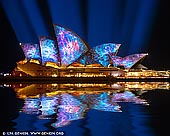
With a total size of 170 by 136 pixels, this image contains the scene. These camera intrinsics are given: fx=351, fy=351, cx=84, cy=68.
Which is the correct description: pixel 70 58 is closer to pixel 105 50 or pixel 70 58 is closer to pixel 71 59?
pixel 71 59

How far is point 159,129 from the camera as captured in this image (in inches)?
210

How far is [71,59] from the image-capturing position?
32938mm

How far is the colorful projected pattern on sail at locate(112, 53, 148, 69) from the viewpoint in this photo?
34.9 metres

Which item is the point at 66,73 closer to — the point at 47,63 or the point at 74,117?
the point at 47,63

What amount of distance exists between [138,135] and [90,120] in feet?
4.97

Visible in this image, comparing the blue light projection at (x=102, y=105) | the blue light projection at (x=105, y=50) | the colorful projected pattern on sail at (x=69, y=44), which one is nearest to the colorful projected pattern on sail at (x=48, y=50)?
the colorful projected pattern on sail at (x=69, y=44)

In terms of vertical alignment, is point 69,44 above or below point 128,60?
above

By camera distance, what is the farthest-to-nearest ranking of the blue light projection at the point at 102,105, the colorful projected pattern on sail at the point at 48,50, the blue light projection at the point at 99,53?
the blue light projection at the point at 99,53
the colorful projected pattern on sail at the point at 48,50
the blue light projection at the point at 102,105

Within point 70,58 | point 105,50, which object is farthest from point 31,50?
point 105,50

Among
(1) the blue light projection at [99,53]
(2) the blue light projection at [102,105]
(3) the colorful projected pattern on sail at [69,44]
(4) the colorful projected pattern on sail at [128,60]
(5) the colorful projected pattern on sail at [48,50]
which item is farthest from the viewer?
(4) the colorful projected pattern on sail at [128,60]

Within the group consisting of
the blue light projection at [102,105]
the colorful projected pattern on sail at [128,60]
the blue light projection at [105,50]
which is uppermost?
the blue light projection at [105,50]

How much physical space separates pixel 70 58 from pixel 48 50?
2182 millimetres

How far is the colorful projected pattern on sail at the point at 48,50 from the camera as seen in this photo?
31.9m

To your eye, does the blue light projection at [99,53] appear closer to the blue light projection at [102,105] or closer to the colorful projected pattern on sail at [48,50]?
the colorful projected pattern on sail at [48,50]
